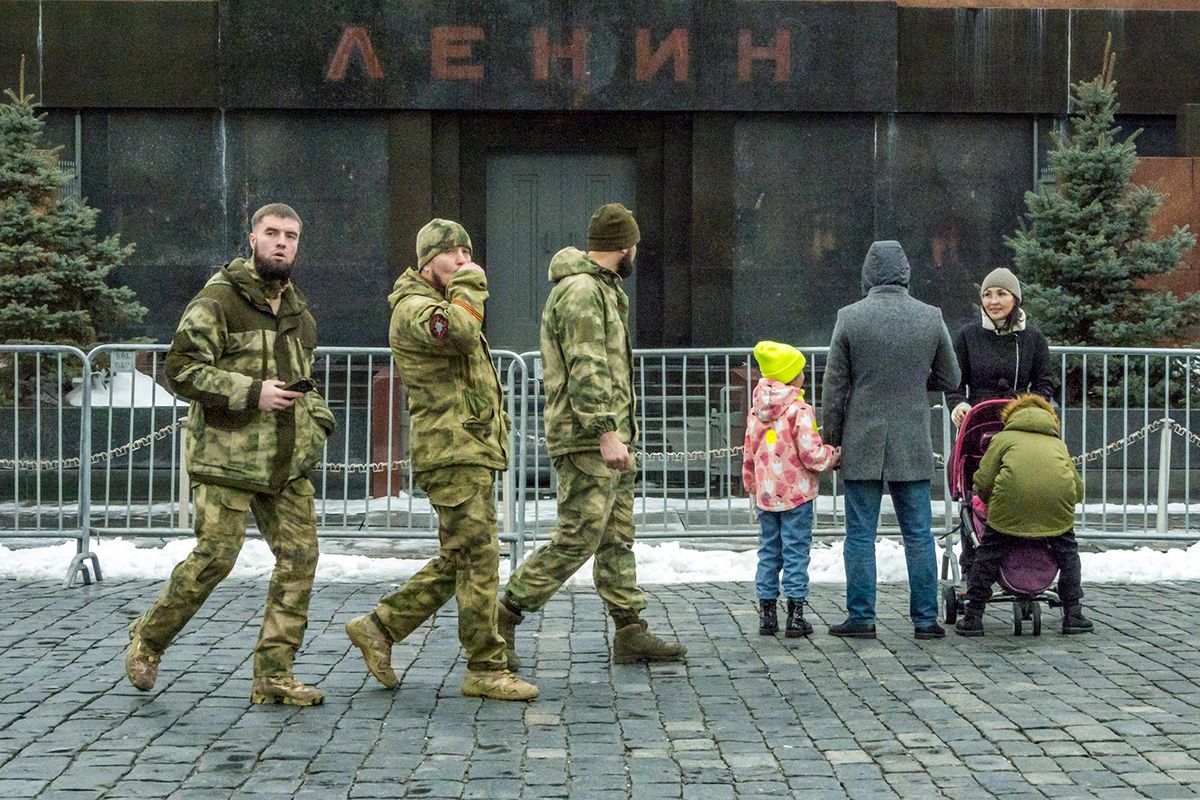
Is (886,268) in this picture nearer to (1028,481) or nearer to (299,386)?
(1028,481)

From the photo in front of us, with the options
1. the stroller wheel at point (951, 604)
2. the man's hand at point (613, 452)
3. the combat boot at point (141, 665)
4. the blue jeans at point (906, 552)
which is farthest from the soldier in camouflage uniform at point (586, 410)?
the stroller wheel at point (951, 604)

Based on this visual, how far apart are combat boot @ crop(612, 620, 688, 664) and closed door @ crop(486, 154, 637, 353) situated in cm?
1186

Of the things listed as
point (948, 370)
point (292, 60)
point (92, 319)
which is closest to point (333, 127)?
point (292, 60)

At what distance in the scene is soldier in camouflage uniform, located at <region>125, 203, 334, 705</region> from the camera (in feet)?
22.4

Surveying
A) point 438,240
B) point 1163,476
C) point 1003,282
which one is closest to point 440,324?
point 438,240

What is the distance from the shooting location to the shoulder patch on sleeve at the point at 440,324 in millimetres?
6785

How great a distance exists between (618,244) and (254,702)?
242 centimetres

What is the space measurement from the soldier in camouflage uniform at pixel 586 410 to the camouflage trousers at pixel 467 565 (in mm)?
474

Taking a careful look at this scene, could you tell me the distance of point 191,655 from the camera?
7.99 meters

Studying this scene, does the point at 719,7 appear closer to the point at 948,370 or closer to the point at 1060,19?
the point at 1060,19

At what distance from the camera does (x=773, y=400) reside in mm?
8711

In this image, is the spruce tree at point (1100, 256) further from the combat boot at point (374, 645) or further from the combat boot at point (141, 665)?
the combat boot at point (141, 665)

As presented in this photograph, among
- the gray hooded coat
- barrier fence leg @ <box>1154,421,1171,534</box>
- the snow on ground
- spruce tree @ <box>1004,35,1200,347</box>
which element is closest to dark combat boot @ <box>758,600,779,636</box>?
the gray hooded coat

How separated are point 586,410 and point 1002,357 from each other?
2755 millimetres
